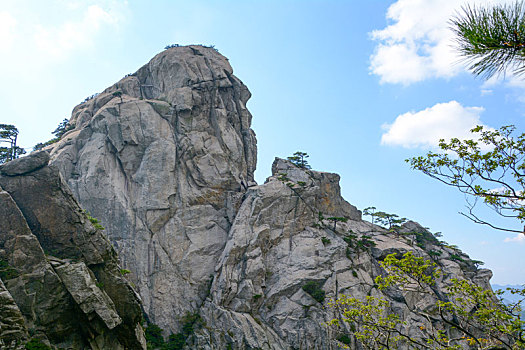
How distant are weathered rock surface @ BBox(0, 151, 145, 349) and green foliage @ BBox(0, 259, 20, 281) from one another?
5 cm

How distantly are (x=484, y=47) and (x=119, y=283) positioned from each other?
86.5 feet

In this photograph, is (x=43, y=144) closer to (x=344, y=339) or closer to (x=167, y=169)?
(x=167, y=169)

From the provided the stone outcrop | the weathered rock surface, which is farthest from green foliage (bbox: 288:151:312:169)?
the weathered rock surface

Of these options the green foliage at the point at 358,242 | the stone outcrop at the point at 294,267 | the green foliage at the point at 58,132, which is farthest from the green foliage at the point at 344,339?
the green foliage at the point at 58,132

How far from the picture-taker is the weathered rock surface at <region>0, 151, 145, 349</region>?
2077 cm

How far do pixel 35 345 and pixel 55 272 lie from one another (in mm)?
4513

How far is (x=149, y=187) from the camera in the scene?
4731 centimetres

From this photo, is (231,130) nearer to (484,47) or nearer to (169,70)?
(169,70)

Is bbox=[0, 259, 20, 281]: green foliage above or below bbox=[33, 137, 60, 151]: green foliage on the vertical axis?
below

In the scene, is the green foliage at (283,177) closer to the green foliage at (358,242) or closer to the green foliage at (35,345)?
the green foliage at (358,242)

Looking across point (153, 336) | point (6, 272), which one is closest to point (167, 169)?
point (153, 336)

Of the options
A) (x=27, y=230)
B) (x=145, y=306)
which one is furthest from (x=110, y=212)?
(x=27, y=230)

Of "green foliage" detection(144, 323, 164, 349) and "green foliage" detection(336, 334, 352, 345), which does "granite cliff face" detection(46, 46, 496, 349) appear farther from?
"green foliage" detection(144, 323, 164, 349)

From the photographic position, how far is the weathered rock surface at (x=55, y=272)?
68.1ft
